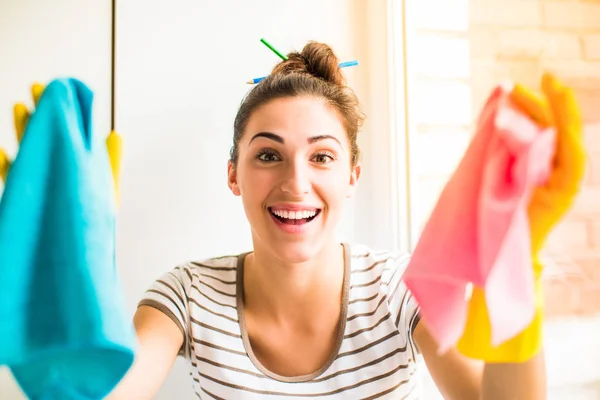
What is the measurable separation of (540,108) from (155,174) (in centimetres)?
83

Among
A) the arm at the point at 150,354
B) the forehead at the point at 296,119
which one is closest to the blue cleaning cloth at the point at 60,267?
the arm at the point at 150,354

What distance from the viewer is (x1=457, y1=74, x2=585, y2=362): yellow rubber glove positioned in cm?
47

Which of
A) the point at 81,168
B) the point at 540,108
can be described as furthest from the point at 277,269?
the point at 540,108

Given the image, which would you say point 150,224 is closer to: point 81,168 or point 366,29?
point 81,168

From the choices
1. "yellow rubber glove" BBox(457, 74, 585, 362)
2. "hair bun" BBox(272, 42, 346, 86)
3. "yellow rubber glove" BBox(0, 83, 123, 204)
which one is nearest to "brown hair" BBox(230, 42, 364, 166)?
"hair bun" BBox(272, 42, 346, 86)

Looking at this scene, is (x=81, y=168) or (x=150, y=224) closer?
(x=81, y=168)

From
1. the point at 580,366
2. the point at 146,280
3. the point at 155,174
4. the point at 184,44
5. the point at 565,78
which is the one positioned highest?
the point at 184,44

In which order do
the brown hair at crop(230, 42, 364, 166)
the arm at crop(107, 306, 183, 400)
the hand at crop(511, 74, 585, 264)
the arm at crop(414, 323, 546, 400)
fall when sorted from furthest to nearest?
the brown hair at crop(230, 42, 364, 166), the arm at crop(107, 306, 183, 400), the arm at crop(414, 323, 546, 400), the hand at crop(511, 74, 585, 264)

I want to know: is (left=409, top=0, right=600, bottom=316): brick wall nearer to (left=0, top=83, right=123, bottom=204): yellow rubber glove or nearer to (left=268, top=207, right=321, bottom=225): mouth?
(left=268, top=207, right=321, bottom=225): mouth

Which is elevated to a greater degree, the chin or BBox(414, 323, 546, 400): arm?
the chin

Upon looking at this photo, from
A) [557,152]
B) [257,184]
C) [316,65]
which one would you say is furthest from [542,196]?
[316,65]

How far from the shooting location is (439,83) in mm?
1151

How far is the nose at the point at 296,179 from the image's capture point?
33.2 inches

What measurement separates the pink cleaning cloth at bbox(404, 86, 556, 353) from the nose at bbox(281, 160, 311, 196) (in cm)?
33
